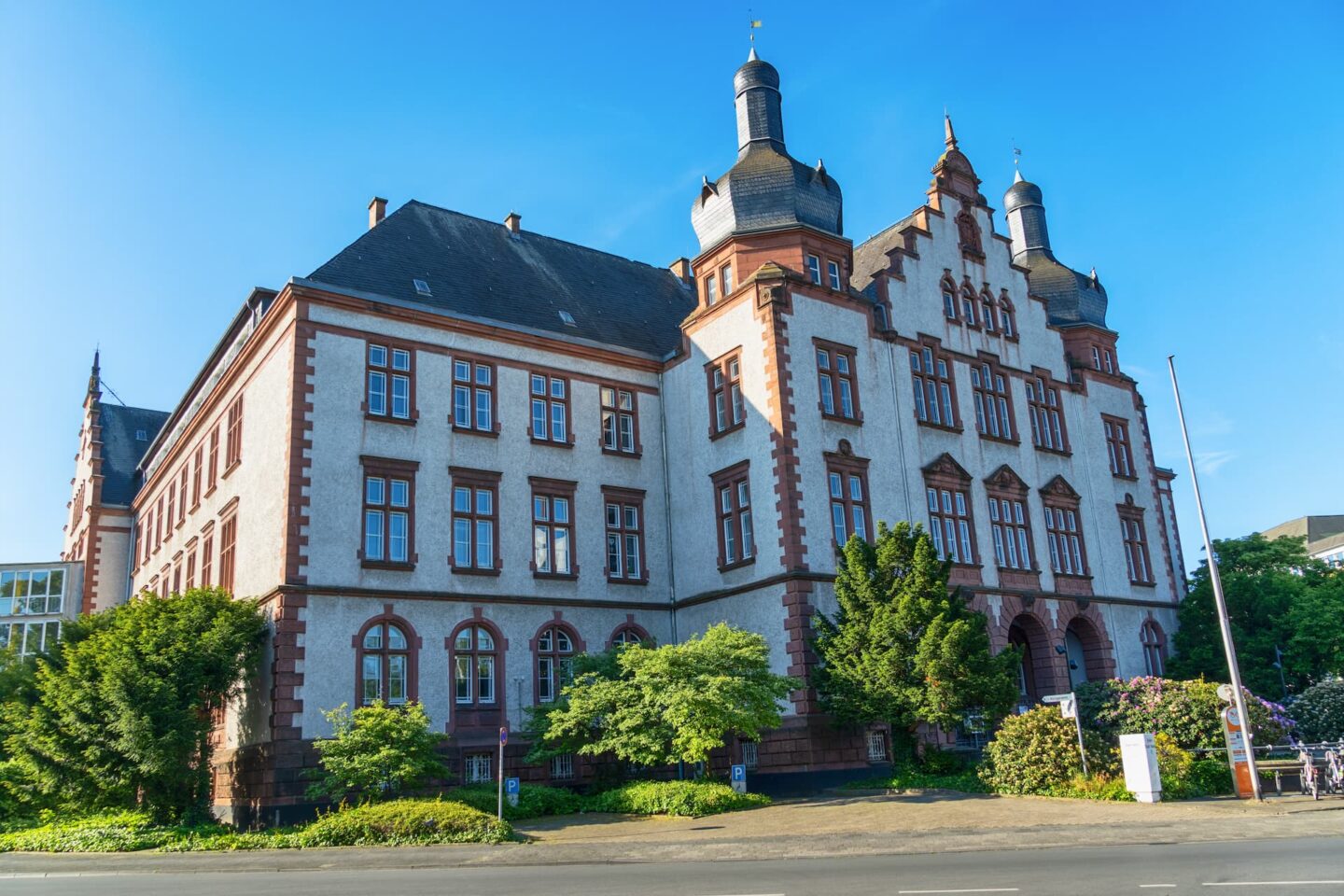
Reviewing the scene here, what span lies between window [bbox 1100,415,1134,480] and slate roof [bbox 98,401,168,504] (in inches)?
1729

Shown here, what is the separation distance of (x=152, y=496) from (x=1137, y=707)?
39.5 m

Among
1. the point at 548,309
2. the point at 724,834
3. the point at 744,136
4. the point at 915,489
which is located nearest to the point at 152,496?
the point at 548,309

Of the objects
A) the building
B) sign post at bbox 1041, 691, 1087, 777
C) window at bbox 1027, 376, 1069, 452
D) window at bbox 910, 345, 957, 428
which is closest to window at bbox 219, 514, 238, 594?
the building

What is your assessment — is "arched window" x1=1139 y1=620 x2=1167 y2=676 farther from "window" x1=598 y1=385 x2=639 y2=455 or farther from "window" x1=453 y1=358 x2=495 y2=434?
"window" x1=453 y1=358 x2=495 y2=434

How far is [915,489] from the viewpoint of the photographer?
34438mm

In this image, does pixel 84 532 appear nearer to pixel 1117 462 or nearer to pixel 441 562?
pixel 441 562

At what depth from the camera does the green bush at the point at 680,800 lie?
80.6ft

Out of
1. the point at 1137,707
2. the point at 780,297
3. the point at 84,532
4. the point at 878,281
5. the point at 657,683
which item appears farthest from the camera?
the point at 84,532

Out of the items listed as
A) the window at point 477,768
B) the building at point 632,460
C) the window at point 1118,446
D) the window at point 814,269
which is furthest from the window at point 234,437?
the window at point 1118,446

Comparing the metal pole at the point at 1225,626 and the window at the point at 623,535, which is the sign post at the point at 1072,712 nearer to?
the metal pole at the point at 1225,626

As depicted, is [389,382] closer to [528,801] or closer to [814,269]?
[528,801]

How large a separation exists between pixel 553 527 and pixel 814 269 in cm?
1138

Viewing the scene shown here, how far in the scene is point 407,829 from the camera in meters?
21.5

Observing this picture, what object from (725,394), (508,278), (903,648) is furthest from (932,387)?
(508,278)
